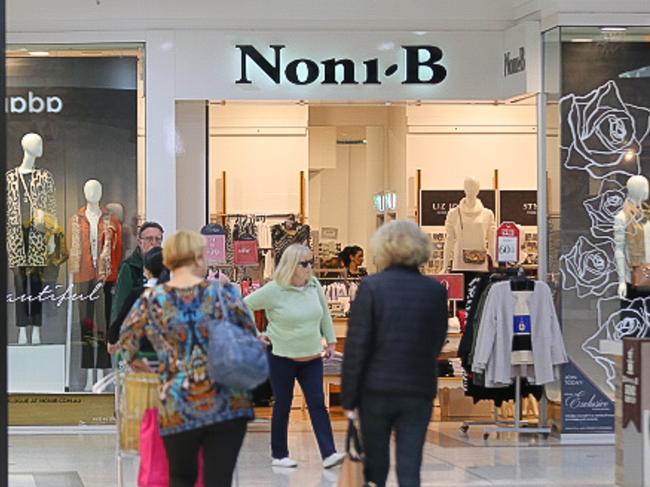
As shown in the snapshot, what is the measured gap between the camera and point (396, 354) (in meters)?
6.49

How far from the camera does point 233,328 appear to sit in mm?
6160

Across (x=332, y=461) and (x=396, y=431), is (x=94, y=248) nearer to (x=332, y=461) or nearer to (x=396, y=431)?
(x=332, y=461)

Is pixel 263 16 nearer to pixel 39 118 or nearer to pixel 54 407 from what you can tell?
pixel 39 118

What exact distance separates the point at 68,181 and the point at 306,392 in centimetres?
308

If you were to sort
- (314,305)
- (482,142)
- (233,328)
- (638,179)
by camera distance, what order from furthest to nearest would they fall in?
(482,142), (638,179), (314,305), (233,328)

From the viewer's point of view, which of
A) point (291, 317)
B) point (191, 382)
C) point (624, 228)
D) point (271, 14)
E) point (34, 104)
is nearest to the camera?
point (191, 382)

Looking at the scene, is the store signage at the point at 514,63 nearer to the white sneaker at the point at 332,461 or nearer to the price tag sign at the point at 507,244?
the price tag sign at the point at 507,244

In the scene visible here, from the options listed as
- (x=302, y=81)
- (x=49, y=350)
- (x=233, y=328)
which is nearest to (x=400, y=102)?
(x=302, y=81)

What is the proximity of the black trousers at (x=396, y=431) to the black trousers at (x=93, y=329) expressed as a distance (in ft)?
17.7

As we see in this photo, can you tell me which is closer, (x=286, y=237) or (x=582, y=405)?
(x=582, y=405)

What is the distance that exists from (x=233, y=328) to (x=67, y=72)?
596cm

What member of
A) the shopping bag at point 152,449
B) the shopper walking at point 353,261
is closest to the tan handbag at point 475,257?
the shopper walking at point 353,261

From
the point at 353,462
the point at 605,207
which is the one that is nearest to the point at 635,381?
the point at 353,462

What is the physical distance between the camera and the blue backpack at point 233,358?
6.04 m
